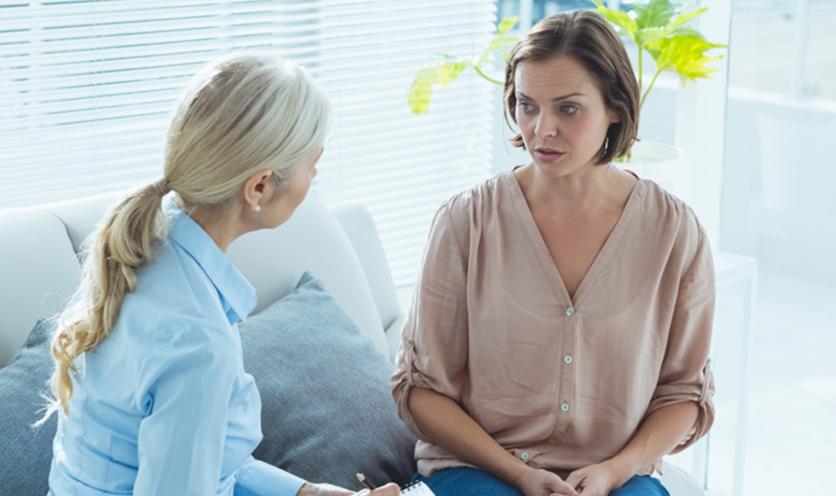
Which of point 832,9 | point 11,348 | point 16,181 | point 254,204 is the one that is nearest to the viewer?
point 254,204

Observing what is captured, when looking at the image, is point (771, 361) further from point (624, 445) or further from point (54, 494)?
point (54, 494)

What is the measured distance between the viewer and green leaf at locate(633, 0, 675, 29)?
2.69 meters

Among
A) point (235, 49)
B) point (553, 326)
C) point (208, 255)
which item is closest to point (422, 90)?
point (235, 49)

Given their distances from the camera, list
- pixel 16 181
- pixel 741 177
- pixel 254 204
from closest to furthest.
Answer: pixel 254 204 → pixel 16 181 → pixel 741 177

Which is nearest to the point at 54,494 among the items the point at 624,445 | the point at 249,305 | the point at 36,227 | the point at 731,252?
the point at 249,305

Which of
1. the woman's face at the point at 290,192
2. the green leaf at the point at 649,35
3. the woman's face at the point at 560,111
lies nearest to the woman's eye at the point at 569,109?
the woman's face at the point at 560,111

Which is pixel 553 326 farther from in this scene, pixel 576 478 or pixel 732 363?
pixel 732 363

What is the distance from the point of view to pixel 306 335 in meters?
2.08

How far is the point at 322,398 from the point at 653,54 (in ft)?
3.90

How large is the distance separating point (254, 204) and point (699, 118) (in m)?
1.95

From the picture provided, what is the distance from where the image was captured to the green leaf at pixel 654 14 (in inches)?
106

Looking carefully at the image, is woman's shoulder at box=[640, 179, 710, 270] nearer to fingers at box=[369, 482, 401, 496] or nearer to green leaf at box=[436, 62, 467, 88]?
fingers at box=[369, 482, 401, 496]

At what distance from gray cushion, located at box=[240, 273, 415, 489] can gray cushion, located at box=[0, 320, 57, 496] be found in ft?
1.10

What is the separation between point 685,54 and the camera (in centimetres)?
269
